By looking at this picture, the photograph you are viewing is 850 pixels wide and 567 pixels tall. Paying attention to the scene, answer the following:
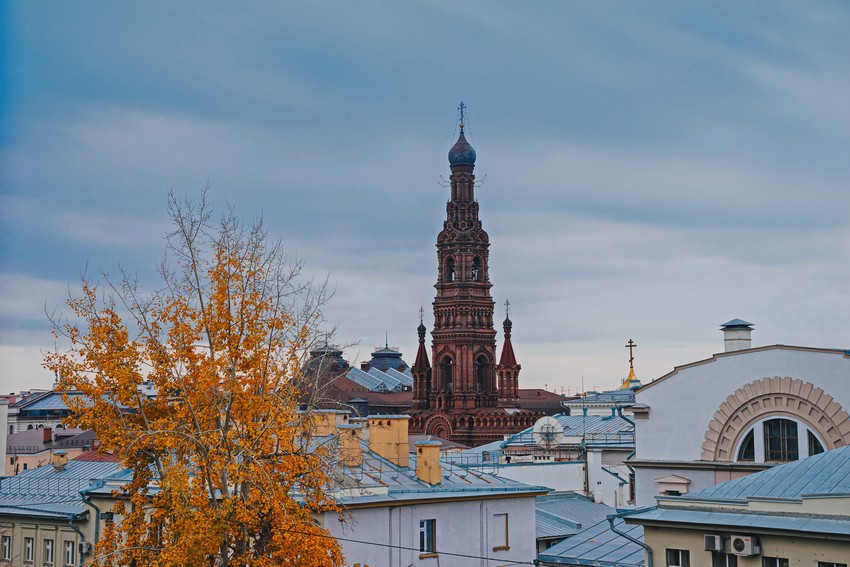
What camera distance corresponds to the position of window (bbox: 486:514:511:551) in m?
33.2

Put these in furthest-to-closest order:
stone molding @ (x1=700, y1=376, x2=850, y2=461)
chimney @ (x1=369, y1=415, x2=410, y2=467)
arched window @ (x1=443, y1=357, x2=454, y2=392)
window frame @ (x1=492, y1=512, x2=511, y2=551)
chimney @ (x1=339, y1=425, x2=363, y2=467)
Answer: arched window @ (x1=443, y1=357, x2=454, y2=392), chimney @ (x1=369, y1=415, x2=410, y2=467), stone molding @ (x1=700, y1=376, x2=850, y2=461), window frame @ (x1=492, y1=512, x2=511, y2=551), chimney @ (x1=339, y1=425, x2=363, y2=467)

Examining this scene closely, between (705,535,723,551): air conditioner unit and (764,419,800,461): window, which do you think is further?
(764,419,800,461): window

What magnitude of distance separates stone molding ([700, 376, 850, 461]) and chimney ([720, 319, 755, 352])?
2.93 metres

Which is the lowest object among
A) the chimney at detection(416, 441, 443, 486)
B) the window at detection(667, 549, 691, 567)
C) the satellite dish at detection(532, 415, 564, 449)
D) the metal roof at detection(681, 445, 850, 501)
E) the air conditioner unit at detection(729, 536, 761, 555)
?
the window at detection(667, 549, 691, 567)

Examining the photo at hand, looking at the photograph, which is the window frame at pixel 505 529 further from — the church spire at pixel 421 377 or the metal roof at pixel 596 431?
the church spire at pixel 421 377

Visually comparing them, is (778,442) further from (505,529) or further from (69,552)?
(69,552)

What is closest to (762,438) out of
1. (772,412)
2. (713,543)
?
(772,412)

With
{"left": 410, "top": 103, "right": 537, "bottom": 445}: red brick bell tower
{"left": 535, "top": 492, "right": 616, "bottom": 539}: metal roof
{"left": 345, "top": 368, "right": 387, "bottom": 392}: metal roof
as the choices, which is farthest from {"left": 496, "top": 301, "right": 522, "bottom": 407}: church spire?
{"left": 535, "top": 492, "right": 616, "bottom": 539}: metal roof

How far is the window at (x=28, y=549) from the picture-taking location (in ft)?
124

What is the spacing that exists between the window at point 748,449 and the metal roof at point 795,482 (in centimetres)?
1072

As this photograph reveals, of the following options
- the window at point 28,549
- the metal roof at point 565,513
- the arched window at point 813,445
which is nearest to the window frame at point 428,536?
the metal roof at point 565,513

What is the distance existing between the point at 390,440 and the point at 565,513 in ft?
27.5

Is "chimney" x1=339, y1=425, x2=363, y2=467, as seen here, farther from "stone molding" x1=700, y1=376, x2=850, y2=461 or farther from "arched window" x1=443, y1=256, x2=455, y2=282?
"arched window" x1=443, y1=256, x2=455, y2=282

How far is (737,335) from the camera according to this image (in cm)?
3888
